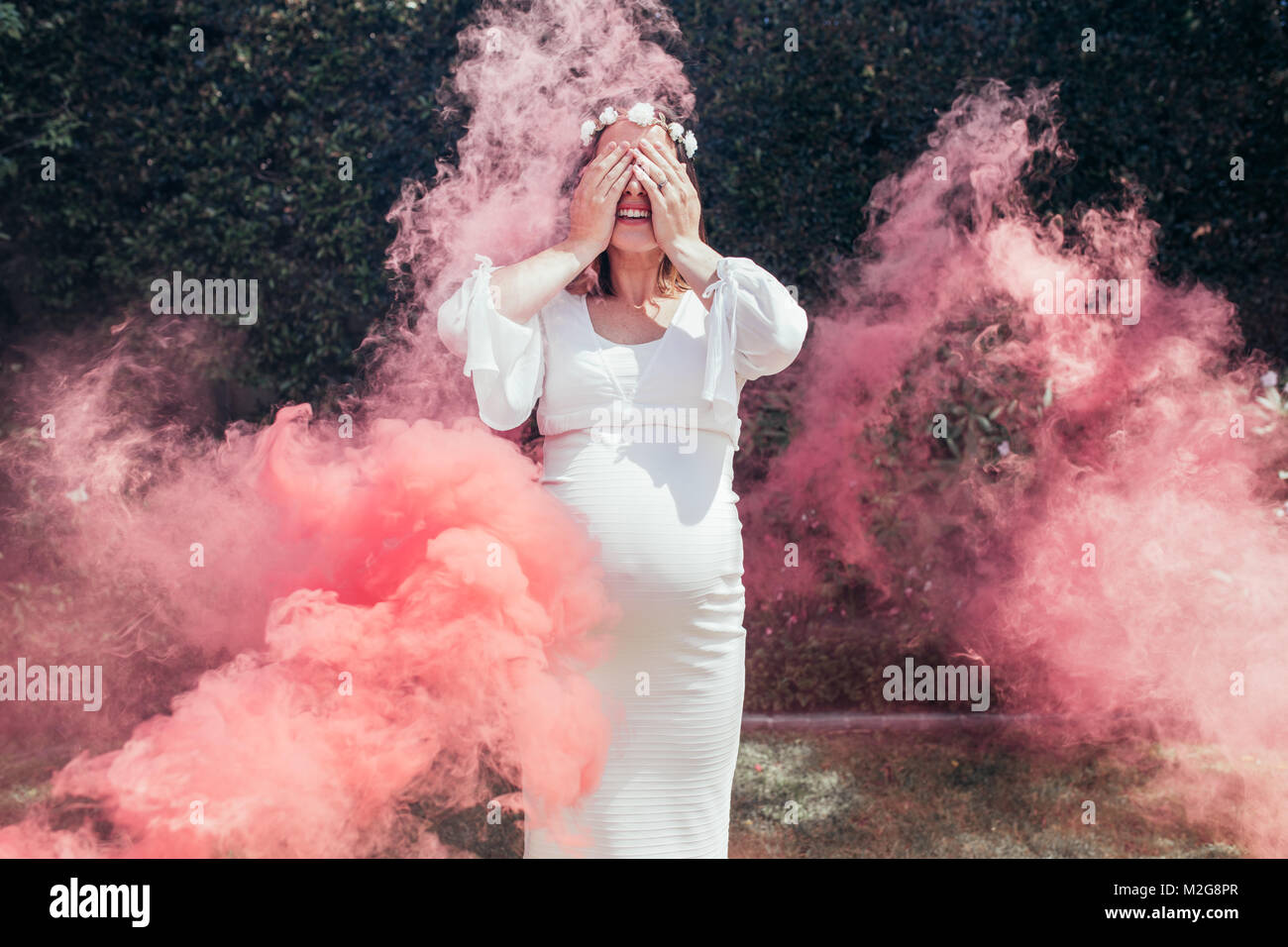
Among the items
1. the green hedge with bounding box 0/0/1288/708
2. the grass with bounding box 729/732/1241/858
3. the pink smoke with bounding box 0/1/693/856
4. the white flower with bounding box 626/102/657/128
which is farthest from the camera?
the green hedge with bounding box 0/0/1288/708

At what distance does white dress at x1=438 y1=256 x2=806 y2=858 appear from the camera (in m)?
3.10

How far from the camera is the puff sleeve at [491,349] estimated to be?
3053 millimetres

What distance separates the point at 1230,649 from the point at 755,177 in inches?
157

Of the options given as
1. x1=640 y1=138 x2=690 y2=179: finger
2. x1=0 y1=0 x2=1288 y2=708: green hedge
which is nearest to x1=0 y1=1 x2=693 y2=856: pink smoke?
x1=640 y1=138 x2=690 y2=179: finger

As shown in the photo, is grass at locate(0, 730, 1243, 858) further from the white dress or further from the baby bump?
the baby bump

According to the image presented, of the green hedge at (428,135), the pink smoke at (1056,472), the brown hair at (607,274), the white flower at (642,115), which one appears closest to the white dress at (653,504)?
the brown hair at (607,274)

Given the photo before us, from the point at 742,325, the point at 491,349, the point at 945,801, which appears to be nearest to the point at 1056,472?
the point at 945,801

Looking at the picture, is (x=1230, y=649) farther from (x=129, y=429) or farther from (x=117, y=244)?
(x=117, y=244)

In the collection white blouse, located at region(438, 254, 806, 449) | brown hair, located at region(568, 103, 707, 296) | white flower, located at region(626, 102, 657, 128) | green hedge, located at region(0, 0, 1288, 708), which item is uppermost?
green hedge, located at region(0, 0, 1288, 708)

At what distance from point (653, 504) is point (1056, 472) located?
3.17 m

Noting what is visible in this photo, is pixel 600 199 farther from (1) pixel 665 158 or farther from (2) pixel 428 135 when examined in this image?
(2) pixel 428 135

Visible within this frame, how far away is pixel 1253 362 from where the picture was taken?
6.29 m

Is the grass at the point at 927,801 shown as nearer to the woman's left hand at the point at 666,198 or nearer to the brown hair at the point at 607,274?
the brown hair at the point at 607,274

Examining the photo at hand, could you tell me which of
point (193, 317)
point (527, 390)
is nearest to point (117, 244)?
point (193, 317)
